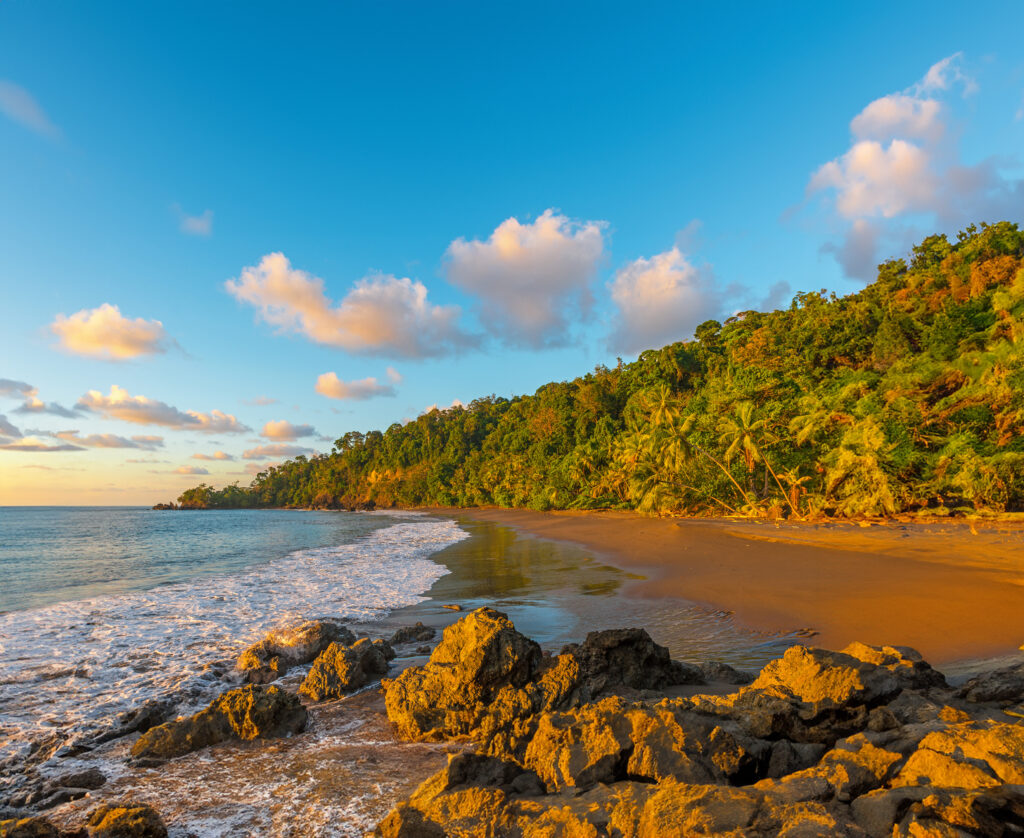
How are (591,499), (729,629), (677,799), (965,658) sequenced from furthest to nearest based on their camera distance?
(591,499)
(729,629)
(965,658)
(677,799)

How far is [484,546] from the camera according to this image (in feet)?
80.8

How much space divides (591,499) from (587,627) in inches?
1411

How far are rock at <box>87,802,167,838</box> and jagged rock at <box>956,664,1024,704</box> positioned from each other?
7.26m

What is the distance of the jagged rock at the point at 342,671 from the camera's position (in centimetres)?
675

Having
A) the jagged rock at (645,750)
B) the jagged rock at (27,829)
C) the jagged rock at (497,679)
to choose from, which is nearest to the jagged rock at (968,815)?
the jagged rock at (645,750)

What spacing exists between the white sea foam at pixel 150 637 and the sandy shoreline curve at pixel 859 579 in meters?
7.76

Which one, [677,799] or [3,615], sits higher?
[677,799]

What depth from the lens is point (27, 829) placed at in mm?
3352

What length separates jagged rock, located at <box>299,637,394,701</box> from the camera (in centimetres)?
675

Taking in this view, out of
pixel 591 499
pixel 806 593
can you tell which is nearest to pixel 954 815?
pixel 806 593

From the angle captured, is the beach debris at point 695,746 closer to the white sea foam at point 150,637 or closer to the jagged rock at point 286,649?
the jagged rock at point 286,649

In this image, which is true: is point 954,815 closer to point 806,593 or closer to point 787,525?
point 806,593

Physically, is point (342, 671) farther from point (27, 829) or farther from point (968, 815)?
point (968, 815)

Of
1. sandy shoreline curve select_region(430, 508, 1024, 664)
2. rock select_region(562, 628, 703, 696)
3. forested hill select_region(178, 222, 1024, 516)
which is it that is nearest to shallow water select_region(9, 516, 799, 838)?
sandy shoreline curve select_region(430, 508, 1024, 664)
